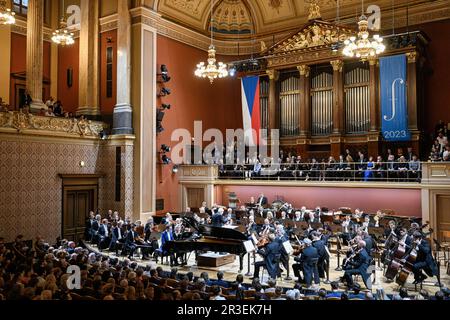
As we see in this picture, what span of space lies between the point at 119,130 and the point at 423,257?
13.1m

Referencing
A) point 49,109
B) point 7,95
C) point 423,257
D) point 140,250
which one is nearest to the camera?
point 423,257

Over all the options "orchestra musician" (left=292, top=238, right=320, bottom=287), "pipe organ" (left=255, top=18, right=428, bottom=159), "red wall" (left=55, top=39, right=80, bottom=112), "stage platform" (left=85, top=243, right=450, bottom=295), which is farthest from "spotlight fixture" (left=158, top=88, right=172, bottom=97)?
"orchestra musician" (left=292, top=238, right=320, bottom=287)

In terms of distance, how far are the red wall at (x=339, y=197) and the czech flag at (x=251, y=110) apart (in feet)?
10.3

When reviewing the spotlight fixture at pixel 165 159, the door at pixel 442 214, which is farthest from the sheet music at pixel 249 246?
the spotlight fixture at pixel 165 159

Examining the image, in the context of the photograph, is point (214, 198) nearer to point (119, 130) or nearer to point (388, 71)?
point (119, 130)

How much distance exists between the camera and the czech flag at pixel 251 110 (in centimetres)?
2208

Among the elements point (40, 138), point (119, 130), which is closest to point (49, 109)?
point (40, 138)

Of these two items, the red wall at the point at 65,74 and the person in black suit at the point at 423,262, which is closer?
the person in black suit at the point at 423,262

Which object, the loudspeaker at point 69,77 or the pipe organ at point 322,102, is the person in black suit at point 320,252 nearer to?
the pipe organ at point 322,102

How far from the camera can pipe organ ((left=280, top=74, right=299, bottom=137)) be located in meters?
21.3

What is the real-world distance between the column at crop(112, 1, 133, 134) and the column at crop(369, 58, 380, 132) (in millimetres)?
10834

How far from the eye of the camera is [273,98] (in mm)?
21766

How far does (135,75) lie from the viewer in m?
18.7

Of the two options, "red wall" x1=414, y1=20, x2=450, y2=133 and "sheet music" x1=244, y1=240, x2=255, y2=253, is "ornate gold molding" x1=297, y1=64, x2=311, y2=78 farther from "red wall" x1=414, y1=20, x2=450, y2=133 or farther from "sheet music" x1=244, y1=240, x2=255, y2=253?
"sheet music" x1=244, y1=240, x2=255, y2=253
